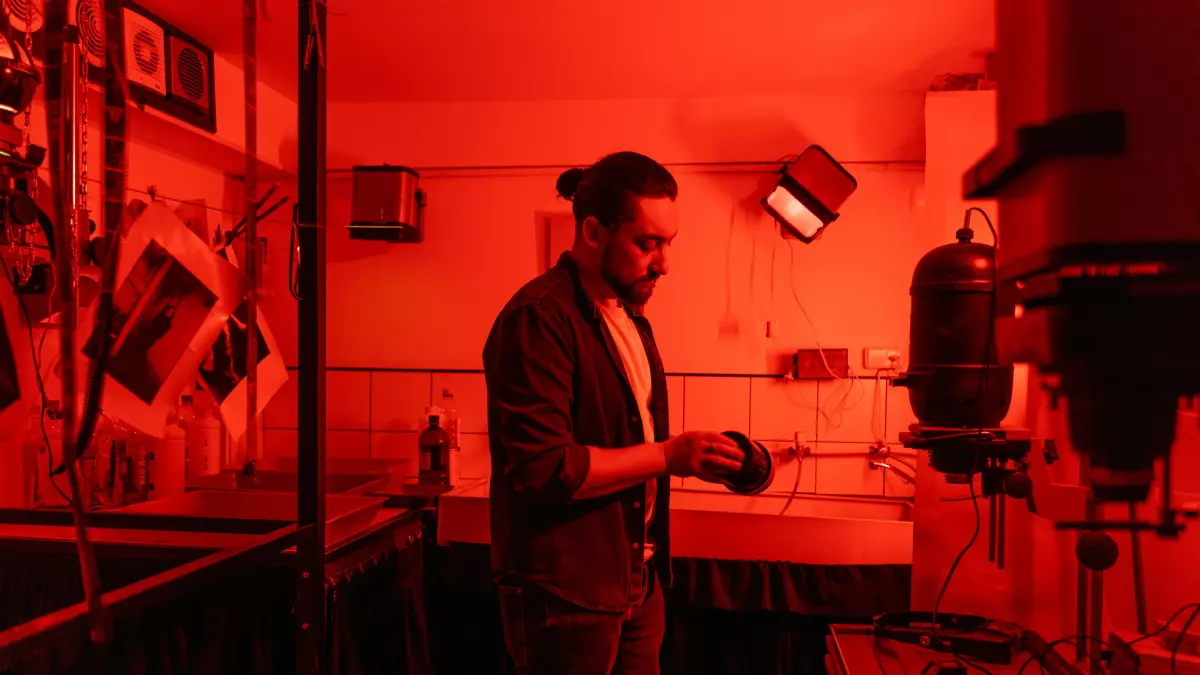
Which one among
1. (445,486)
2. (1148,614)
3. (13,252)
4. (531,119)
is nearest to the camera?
(13,252)

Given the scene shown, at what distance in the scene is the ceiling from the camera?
1896 mm

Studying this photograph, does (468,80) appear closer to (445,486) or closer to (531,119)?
(531,119)

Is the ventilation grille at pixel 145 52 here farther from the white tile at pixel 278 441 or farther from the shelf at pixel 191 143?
the white tile at pixel 278 441

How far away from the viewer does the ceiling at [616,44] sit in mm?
1896

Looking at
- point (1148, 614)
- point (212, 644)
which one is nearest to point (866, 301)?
point (1148, 614)

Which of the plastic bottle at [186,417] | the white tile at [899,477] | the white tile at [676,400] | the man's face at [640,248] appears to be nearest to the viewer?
the man's face at [640,248]

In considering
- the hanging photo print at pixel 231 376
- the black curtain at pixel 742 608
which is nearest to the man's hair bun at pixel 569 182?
the hanging photo print at pixel 231 376

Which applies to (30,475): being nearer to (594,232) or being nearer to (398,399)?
(398,399)

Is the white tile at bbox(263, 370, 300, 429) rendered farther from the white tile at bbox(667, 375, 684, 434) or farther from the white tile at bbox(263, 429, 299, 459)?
the white tile at bbox(667, 375, 684, 434)

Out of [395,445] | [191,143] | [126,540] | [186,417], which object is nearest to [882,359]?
[395,445]

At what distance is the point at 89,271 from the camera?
1.60 meters

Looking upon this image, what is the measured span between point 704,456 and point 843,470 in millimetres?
1396

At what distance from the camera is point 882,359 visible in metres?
2.36

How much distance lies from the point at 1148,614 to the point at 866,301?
123 centimetres
